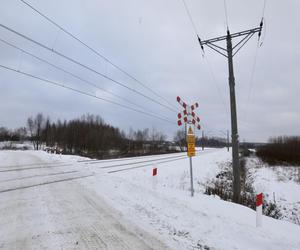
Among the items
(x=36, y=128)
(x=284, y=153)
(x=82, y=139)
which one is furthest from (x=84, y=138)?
(x=284, y=153)

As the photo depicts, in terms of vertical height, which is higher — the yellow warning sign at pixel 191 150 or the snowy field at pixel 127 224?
the yellow warning sign at pixel 191 150

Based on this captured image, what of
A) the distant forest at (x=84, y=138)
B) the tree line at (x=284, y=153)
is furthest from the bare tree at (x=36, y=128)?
the tree line at (x=284, y=153)

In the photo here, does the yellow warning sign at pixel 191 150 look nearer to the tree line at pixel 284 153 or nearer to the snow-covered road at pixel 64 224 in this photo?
the snow-covered road at pixel 64 224

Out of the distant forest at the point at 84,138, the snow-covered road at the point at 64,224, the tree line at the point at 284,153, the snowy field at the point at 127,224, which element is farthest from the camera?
the distant forest at the point at 84,138

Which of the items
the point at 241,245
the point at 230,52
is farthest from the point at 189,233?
the point at 230,52

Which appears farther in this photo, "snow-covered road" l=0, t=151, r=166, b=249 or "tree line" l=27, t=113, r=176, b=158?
"tree line" l=27, t=113, r=176, b=158

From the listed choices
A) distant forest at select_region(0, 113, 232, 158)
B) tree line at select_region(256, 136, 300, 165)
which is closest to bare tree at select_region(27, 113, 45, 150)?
distant forest at select_region(0, 113, 232, 158)

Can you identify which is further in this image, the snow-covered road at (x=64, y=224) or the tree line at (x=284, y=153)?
the tree line at (x=284, y=153)

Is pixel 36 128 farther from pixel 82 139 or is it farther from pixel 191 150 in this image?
pixel 191 150

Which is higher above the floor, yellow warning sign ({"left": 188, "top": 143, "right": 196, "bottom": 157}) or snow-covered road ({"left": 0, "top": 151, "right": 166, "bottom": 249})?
yellow warning sign ({"left": 188, "top": 143, "right": 196, "bottom": 157})

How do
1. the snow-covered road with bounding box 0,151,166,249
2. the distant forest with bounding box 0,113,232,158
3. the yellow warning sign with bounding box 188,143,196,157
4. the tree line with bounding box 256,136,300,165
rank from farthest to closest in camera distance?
the distant forest with bounding box 0,113,232,158 < the tree line with bounding box 256,136,300,165 < the yellow warning sign with bounding box 188,143,196,157 < the snow-covered road with bounding box 0,151,166,249

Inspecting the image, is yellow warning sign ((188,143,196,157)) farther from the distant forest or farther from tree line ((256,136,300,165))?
the distant forest

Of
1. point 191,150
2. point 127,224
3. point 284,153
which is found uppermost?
point 191,150

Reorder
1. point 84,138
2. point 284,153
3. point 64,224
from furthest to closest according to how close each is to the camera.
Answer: point 84,138 → point 284,153 → point 64,224
